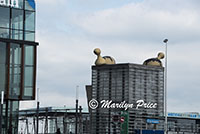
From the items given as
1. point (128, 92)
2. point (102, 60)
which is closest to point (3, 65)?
point (128, 92)

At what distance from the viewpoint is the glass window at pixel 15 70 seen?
5491 centimetres

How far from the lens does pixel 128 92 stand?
13512cm

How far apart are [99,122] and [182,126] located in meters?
51.8

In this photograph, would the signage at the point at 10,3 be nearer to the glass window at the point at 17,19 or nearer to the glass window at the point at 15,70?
the glass window at the point at 17,19

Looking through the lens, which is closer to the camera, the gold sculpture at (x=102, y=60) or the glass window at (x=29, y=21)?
the glass window at (x=29, y=21)

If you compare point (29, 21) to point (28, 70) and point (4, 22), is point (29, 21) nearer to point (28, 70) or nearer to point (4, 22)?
point (4, 22)

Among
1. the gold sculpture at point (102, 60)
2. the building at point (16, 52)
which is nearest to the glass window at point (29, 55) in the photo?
the building at point (16, 52)

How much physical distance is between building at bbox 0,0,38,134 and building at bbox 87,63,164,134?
76041mm

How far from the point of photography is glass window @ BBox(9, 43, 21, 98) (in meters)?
54.9

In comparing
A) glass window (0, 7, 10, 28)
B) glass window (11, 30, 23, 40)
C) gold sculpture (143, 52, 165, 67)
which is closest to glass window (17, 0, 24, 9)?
glass window (0, 7, 10, 28)

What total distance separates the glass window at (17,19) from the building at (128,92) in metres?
77.0

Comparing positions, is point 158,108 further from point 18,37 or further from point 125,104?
point 18,37

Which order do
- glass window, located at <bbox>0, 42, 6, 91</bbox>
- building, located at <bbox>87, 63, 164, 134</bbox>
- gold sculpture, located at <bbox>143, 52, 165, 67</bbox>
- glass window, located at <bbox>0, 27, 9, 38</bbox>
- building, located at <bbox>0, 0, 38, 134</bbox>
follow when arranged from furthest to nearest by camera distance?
gold sculpture, located at <bbox>143, 52, 165, 67</bbox>
building, located at <bbox>87, 63, 164, 134</bbox>
glass window, located at <bbox>0, 27, 9, 38</bbox>
building, located at <bbox>0, 0, 38, 134</bbox>
glass window, located at <bbox>0, 42, 6, 91</bbox>

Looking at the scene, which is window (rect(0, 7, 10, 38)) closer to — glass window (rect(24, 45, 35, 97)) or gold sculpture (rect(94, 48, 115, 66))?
glass window (rect(24, 45, 35, 97))
